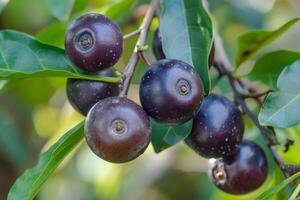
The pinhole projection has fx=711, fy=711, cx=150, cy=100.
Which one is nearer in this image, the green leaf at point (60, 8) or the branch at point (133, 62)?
the branch at point (133, 62)

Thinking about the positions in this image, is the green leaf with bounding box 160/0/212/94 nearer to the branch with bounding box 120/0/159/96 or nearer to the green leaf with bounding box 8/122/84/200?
the branch with bounding box 120/0/159/96

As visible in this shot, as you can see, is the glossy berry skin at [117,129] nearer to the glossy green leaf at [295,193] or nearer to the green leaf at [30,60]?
the green leaf at [30,60]

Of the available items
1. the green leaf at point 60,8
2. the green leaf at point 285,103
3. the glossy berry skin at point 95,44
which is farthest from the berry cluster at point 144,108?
the green leaf at point 60,8

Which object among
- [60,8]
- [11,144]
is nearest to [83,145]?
[11,144]

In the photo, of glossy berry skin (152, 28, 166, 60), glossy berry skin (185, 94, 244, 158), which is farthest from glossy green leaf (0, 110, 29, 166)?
glossy berry skin (185, 94, 244, 158)

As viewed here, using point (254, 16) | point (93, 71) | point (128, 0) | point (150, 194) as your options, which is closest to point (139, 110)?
point (93, 71)

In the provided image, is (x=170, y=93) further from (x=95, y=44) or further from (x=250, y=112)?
(x=250, y=112)

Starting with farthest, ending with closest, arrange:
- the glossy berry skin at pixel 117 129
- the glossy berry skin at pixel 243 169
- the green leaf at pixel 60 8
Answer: the green leaf at pixel 60 8 → the glossy berry skin at pixel 243 169 → the glossy berry skin at pixel 117 129
